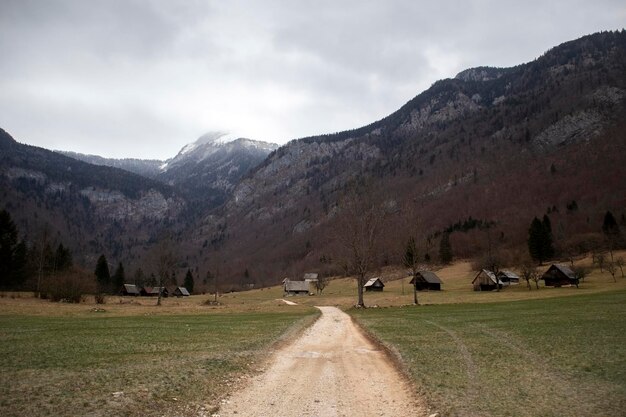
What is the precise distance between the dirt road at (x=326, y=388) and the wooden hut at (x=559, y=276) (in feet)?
288

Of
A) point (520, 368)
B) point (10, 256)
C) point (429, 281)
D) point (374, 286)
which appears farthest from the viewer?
point (374, 286)

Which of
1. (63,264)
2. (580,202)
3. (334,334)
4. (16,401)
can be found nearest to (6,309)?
(334,334)

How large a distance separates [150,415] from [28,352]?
11692 mm

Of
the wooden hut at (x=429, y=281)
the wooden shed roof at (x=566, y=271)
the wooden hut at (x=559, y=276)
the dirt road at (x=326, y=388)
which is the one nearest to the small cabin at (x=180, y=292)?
the wooden hut at (x=429, y=281)

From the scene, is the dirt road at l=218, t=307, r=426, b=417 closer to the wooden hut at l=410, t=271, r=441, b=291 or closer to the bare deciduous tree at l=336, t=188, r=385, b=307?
the bare deciduous tree at l=336, t=188, r=385, b=307

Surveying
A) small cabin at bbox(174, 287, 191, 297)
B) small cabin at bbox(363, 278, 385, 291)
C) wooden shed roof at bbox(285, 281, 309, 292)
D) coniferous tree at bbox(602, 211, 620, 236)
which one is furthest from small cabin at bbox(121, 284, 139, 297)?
coniferous tree at bbox(602, 211, 620, 236)

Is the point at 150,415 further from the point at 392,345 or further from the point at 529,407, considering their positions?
the point at 392,345

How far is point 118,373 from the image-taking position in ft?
42.6

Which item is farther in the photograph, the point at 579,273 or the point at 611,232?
the point at 611,232

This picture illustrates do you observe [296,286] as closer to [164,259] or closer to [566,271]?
[164,259]

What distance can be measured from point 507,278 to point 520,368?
99858 millimetres

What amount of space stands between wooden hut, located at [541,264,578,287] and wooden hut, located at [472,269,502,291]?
10678 mm

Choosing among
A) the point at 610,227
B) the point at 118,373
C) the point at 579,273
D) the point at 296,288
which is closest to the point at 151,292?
the point at 296,288

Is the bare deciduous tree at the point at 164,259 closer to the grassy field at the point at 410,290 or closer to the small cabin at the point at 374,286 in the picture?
the grassy field at the point at 410,290
